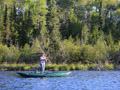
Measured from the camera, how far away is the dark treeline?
54.9 meters

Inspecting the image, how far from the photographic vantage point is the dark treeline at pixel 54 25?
180ft

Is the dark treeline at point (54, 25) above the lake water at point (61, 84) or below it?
above

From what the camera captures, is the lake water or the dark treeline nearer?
the lake water

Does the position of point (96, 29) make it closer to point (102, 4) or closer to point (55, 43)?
point (102, 4)

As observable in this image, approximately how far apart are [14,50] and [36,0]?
31.7 meters

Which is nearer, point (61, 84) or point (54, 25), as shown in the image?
point (61, 84)

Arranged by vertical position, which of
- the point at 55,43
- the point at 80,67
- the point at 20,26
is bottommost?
the point at 80,67

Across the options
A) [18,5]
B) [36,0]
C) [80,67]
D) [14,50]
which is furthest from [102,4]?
[80,67]

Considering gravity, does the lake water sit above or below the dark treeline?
below

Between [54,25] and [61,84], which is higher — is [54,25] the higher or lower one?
the higher one

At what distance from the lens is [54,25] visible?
64.9m

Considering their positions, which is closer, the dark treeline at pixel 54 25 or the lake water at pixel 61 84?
the lake water at pixel 61 84

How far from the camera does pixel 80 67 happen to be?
40625 mm

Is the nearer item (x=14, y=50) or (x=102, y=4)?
(x=14, y=50)
